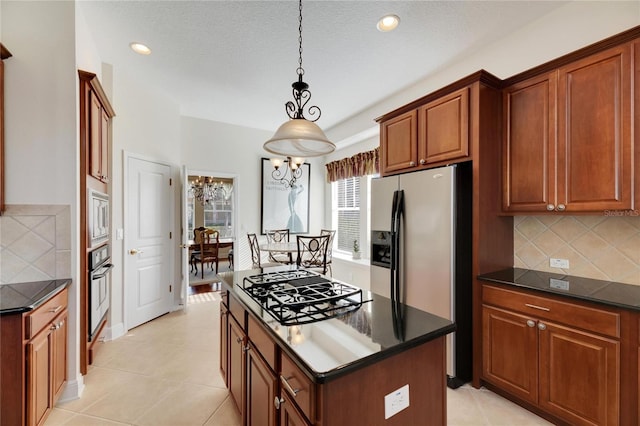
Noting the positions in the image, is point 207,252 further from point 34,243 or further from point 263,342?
point 263,342

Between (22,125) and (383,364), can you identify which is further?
(22,125)

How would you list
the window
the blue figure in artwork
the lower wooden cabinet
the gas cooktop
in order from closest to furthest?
the gas cooktop
the lower wooden cabinet
the window
the blue figure in artwork

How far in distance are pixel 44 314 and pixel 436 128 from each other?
3.15 meters

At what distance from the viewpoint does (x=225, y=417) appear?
1968 millimetres

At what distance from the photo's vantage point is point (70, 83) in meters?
2.13

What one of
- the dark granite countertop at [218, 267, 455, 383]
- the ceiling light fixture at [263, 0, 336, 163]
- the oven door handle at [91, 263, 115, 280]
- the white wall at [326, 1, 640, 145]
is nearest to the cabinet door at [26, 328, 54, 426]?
the oven door handle at [91, 263, 115, 280]

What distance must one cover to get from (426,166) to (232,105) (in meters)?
3.06

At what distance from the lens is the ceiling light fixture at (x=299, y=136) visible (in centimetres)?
162

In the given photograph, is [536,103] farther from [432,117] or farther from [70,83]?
[70,83]

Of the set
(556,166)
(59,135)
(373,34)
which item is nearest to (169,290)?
(59,135)

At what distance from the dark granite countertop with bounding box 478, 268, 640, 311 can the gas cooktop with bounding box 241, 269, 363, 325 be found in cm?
128

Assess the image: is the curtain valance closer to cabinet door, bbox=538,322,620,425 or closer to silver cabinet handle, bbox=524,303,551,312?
silver cabinet handle, bbox=524,303,551,312

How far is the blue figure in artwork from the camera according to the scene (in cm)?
570

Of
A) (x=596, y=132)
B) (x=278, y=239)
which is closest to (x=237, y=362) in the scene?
(x=596, y=132)
